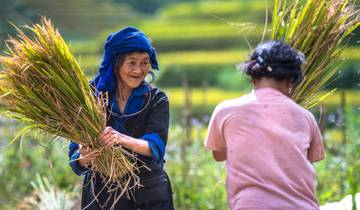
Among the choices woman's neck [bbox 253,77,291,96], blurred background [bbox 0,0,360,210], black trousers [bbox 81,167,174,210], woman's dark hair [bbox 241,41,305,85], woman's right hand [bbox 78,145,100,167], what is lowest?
blurred background [bbox 0,0,360,210]

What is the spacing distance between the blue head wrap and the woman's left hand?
19 centimetres

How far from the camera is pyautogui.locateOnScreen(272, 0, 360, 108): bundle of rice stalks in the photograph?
4078 mm

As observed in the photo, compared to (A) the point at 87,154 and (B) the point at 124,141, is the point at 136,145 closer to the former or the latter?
(B) the point at 124,141

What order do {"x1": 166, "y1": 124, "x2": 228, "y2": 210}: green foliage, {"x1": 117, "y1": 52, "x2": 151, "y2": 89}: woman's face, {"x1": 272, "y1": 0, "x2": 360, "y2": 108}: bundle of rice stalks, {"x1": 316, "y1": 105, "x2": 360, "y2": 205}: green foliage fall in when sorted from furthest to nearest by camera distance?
{"x1": 166, "y1": 124, "x2": 228, "y2": 210}: green foliage → {"x1": 316, "y1": 105, "x2": 360, "y2": 205}: green foliage → {"x1": 272, "y1": 0, "x2": 360, "y2": 108}: bundle of rice stalks → {"x1": 117, "y1": 52, "x2": 151, "y2": 89}: woman's face

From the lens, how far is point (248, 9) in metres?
29.8

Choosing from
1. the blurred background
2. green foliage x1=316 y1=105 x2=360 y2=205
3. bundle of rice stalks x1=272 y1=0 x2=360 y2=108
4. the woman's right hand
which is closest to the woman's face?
the woman's right hand

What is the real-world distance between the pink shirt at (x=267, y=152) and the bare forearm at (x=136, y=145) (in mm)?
500

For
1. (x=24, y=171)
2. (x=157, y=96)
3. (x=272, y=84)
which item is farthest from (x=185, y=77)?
(x=272, y=84)

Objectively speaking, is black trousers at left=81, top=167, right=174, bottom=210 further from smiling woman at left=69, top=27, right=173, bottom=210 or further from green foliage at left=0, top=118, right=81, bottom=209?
green foliage at left=0, top=118, right=81, bottom=209

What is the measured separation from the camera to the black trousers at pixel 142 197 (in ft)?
12.1

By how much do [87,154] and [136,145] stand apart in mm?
205

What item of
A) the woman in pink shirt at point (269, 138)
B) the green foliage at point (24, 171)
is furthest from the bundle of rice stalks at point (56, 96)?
the green foliage at point (24, 171)

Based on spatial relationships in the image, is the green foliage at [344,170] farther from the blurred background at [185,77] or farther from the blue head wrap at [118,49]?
the blue head wrap at [118,49]

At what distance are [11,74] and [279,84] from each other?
43.4 inches
